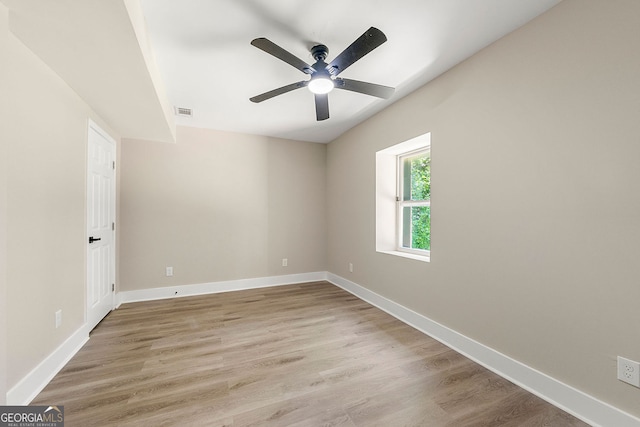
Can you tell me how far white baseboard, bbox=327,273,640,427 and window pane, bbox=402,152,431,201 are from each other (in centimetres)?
134

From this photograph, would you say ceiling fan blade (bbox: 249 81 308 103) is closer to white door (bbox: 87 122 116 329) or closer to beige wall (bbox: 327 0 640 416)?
beige wall (bbox: 327 0 640 416)

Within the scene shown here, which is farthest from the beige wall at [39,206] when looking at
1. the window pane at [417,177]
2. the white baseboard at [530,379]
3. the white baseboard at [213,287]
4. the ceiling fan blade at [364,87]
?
the window pane at [417,177]

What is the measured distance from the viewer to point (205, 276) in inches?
148

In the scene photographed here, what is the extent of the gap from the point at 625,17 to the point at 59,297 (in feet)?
13.0

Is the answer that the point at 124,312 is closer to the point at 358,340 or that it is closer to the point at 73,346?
the point at 73,346

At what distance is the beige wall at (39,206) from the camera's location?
4.79 ft

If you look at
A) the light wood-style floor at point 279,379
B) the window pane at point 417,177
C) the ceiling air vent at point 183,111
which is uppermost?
the ceiling air vent at point 183,111

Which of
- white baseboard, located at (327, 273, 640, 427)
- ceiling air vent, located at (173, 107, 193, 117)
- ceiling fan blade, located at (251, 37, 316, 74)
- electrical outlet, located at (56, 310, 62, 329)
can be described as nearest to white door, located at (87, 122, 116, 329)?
electrical outlet, located at (56, 310, 62, 329)

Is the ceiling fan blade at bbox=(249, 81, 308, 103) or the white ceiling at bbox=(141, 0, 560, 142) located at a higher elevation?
the white ceiling at bbox=(141, 0, 560, 142)

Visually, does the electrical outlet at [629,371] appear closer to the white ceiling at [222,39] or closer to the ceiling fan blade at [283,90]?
the white ceiling at [222,39]

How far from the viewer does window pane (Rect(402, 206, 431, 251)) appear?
9.68 feet

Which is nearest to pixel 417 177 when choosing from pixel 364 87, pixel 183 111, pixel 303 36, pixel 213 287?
pixel 364 87

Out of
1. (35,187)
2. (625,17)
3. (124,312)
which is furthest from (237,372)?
(625,17)

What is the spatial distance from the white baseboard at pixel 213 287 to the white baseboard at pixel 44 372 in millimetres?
1166
